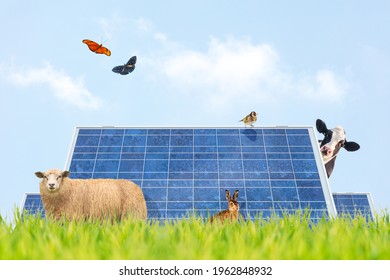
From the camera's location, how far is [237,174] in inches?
378

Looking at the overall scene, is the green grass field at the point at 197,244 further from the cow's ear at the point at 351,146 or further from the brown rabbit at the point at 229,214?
the cow's ear at the point at 351,146

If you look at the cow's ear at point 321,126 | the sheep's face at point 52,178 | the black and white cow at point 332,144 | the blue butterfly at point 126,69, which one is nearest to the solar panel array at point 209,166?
the blue butterfly at point 126,69

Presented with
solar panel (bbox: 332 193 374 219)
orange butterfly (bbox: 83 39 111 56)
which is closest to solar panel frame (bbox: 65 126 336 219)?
orange butterfly (bbox: 83 39 111 56)

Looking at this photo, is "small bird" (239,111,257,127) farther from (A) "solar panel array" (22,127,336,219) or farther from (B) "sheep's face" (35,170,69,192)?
(B) "sheep's face" (35,170,69,192)

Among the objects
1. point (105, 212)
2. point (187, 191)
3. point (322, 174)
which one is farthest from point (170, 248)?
point (322, 174)

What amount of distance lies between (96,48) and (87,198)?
14.9ft

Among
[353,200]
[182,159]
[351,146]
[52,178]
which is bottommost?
[52,178]

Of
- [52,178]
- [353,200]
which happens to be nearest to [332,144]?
[353,200]

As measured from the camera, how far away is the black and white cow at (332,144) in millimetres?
13523

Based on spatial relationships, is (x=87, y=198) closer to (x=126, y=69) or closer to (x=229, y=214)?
(x=229, y=214)

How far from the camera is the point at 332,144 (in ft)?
44.5

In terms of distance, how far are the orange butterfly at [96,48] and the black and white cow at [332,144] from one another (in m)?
6.81
